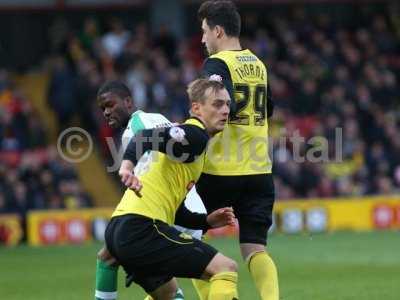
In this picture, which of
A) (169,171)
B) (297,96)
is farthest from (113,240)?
(297,96)

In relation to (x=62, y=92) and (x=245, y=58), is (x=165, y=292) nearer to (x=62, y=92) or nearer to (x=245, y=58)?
Answer: (x=245, y=58)

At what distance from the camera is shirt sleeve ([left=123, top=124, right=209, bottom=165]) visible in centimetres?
691

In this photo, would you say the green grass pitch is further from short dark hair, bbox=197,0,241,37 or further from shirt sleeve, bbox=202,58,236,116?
short dark hair, bbox=197,0,241,37

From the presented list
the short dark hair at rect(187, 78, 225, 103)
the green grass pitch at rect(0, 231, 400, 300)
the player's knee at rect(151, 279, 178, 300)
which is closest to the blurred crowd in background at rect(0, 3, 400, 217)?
the green grass pitch at rect(0, 231, 400, 300)

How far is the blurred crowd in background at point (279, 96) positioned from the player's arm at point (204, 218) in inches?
441

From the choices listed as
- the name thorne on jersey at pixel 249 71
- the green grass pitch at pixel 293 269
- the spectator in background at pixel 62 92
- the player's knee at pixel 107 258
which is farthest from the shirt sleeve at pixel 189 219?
the spectator in background at pixel 62 92

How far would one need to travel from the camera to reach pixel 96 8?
23.5 metres

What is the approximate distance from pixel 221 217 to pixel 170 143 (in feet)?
3.09

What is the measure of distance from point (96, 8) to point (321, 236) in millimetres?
8086

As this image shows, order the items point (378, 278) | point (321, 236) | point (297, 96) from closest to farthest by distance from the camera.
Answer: point (378, 278) → point (321, 236) → point (297, 96)

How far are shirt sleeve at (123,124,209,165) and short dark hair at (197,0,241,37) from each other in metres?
1.59

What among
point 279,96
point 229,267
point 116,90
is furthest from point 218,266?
point 279,96

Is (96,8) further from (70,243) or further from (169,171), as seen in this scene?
(169,171)

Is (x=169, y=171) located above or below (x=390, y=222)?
above
